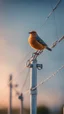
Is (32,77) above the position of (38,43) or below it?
below

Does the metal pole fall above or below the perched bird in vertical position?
below

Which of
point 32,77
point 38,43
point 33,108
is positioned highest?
point 38,43

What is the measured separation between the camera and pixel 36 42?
9484mm

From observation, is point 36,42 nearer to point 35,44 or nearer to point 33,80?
point 35,44

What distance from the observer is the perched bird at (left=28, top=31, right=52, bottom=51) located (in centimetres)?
930

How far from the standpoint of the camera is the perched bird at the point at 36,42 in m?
9.30

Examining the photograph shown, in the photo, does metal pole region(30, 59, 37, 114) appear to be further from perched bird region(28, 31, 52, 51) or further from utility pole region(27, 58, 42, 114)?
perched bird region(28, 31, 52, 51)

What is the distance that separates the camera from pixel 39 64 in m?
9.73

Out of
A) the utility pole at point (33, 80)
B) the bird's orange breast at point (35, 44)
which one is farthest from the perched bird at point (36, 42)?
the utility pole at point (33, 80)

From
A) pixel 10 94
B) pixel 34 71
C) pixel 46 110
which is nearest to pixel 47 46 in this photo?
pixel 34 71

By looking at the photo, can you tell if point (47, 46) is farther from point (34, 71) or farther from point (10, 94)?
point (10, 94)

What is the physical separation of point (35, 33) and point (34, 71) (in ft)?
2.92

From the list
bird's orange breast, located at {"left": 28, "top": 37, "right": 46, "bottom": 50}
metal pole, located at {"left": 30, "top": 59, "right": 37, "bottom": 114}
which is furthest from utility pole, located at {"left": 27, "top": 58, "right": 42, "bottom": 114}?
bird's orange breast, located at {"left": 28, "top": 37, "right": 46, "bottom": 50}

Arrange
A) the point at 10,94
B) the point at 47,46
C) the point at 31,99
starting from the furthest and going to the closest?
the point at 10,94 < the point at 31,99 < the point at 47,46
